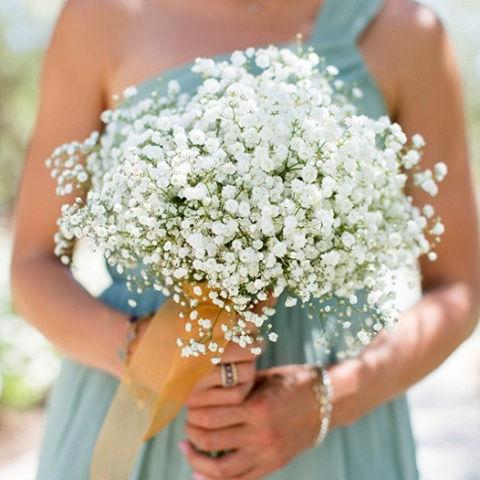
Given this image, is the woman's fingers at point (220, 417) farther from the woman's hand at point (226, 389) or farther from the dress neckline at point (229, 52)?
the dress neckline at point (229, 52)

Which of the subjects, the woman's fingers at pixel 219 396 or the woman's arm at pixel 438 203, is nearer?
the woman's fingers at pixel 219 396

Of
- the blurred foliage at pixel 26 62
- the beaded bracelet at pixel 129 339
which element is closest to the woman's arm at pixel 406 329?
the beaded bracelet at pixel 129 339

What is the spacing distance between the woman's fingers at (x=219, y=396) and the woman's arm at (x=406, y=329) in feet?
0.05

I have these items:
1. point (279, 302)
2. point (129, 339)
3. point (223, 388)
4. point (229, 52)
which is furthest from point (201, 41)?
point (223, 388)

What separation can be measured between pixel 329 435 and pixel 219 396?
0.44 m

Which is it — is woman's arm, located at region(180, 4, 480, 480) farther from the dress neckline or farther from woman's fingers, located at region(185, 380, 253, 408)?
the dress neckline

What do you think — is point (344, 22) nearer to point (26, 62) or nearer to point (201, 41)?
point (201, 41)

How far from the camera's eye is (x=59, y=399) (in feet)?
8.95

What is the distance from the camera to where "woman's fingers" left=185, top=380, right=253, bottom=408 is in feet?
7.18

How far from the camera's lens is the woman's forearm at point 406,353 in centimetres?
235

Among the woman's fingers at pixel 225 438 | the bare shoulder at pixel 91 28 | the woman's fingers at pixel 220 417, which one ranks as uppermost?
the bare shoulder at pixel 91 28

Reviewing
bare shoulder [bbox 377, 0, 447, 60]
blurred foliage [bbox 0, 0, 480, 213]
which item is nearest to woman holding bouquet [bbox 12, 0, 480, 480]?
bare shoulder [bbox 377, 0, 447, 60]

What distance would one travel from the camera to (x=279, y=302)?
99.1 inches

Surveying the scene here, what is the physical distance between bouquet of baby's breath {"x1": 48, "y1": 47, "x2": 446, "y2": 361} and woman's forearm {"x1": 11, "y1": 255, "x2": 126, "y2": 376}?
1.32ft
